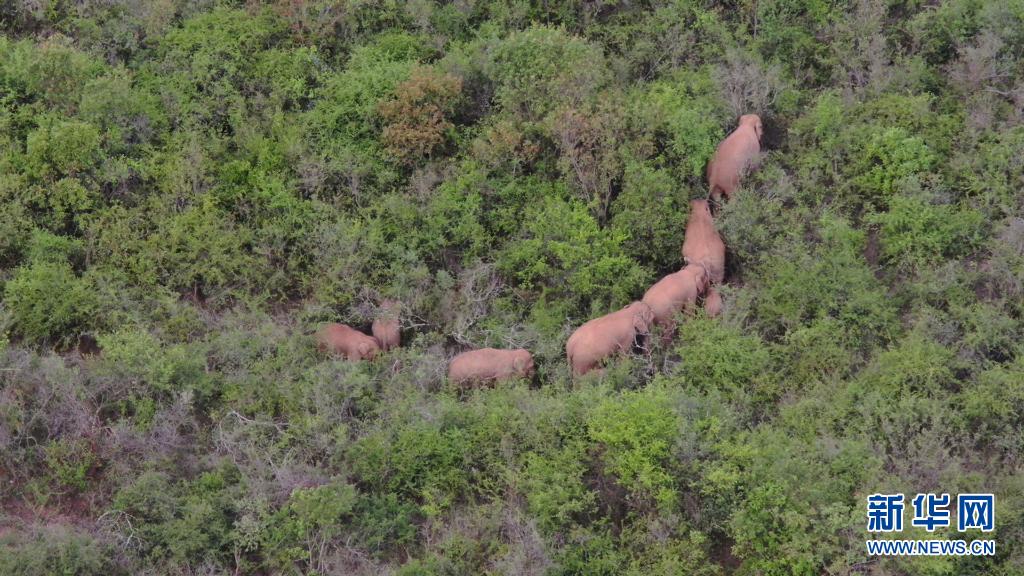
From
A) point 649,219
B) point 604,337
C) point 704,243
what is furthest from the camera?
point 649,219

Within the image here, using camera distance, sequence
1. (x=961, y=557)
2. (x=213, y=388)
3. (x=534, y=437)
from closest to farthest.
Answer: (x=961, y=557) → (x=534, y=437) → (x=213, y=388)

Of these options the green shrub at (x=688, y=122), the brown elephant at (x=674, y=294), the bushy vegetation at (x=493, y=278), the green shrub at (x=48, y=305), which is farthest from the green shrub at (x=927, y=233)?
the green shrub at (x=48, y=305)

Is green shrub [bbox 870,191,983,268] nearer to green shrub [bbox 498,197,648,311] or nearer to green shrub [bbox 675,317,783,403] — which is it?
green shrub [bbox 675,317,783,403]

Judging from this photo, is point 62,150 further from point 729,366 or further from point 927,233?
point 927,233

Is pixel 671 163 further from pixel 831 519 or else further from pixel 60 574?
pixel 60 574

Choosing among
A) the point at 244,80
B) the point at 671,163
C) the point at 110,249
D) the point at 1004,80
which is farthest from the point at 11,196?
the point at 1004,80

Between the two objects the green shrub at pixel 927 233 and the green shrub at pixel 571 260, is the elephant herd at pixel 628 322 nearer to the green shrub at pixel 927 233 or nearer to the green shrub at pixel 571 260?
the green shrub at pixel 571 260

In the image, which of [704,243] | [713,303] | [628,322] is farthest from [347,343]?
[704,243]
